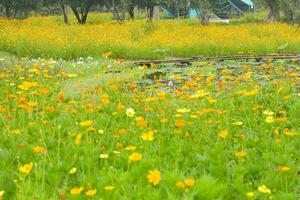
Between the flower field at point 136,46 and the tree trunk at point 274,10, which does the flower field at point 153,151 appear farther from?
the tree trunk at point 274,10

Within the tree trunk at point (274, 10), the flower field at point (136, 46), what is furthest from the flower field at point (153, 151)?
the tree trunk at point (274, 10)

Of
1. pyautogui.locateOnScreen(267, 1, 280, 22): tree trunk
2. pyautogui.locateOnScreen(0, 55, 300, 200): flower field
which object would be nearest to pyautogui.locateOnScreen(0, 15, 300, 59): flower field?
pyautogui.locateOnScreen(0, 55, 300, 200): flower field

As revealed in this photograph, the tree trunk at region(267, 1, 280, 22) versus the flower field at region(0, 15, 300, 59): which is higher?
the tree trunk at region(267, 1, 280, 22)

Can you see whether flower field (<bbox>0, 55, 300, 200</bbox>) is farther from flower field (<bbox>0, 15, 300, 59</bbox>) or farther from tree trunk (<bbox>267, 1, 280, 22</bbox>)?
tree trunk (<bbox>267, 1, 280, 22</bbox>)

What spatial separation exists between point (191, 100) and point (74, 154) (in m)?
2.65

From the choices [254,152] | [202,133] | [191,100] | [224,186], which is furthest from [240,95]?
[224,186]

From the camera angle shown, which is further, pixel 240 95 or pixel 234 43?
pixel 234 43

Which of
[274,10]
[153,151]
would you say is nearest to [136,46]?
[153,151]

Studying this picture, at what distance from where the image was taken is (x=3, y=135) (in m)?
4.89

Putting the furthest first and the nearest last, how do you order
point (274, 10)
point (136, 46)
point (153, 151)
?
point (274, 10) < point (136, 46) < point (153, 151)

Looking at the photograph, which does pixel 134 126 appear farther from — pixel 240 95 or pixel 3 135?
pixel 240 95

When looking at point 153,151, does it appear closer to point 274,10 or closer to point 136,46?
point 136,46

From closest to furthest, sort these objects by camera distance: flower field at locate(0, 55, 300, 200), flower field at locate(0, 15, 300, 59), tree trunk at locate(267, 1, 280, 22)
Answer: flower field at locate(0, 55, 300, 200) < flower field at locate(0, 15, 300, 59) < tree trunk at locate(267, 1, 280, 22)

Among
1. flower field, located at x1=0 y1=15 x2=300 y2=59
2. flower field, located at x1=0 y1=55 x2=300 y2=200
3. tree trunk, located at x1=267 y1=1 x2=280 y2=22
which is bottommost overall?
flower field, located at x1=0 y1=55 x2=300 y2=200
